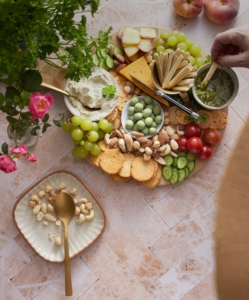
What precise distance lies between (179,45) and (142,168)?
0.40 metres

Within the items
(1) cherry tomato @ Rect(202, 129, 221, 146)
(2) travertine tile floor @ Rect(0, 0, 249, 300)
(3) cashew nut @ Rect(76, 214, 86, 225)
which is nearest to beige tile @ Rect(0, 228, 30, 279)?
(2) travertine tile floor @ Rect(0, 0, 249, 300)

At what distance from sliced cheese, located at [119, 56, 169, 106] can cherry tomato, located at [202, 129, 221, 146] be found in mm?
157

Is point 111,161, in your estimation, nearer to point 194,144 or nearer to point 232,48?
point 194,144

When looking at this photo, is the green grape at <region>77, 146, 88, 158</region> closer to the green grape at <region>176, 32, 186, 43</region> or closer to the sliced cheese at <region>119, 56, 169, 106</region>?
the sliced cheese at <region>119, 56, 169, 106</region>

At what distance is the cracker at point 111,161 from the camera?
114cm

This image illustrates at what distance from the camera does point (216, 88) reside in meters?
1.11

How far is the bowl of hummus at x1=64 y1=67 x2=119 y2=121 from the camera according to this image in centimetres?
111

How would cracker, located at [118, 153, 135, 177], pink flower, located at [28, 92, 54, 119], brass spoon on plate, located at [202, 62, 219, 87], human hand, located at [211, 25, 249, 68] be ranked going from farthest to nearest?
cracker, located at [118, 153, 135, 177] < brass spoon on plate, located at [202, 62, 219, 87] < human hand, located at [211, 25, 249, 68] < pink flower, located at [28, 92, 54, 119]

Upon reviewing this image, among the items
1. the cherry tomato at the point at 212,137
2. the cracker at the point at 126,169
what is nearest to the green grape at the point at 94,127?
the cracker at the point at 126,169

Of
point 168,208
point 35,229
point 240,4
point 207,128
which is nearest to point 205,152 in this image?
point 207,128

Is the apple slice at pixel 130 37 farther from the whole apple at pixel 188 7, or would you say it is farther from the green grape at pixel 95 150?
the green grape at pixel 95 150

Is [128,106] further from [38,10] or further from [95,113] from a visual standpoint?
[38,10]

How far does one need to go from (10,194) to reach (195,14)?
2.77 feet

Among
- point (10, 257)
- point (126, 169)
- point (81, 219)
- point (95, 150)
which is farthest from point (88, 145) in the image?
point (10, 257)
